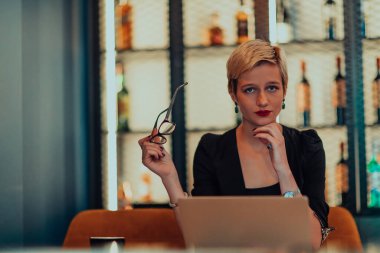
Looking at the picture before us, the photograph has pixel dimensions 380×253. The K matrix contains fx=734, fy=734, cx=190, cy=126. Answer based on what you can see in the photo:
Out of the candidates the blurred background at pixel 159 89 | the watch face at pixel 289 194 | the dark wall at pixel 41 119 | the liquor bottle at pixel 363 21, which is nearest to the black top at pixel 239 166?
the watch face at pixel 289 194

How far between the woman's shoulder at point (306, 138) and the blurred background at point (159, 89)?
4.36 feet

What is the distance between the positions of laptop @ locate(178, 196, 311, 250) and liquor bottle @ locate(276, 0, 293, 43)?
2462 millimetres

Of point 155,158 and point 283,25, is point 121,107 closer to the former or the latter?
point 283,25

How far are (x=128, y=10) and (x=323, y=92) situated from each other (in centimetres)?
111

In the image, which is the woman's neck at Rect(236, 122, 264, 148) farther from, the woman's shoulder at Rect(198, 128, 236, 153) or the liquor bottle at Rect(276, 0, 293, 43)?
the liquor bottle at Rect(276, 0, 293, 43)

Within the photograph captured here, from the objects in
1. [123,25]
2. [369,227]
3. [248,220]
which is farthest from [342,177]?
[248,220]

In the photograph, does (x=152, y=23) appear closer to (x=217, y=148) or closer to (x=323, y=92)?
(x=323, y=92)

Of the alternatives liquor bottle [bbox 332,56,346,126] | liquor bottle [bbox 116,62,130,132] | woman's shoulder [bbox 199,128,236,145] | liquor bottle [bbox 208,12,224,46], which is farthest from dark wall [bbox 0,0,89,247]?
liquor bottle [bbox 332,56,346,126]

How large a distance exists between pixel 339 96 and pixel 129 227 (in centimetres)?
172

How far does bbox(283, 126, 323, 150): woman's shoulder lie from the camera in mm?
2178

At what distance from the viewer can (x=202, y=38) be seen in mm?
3844

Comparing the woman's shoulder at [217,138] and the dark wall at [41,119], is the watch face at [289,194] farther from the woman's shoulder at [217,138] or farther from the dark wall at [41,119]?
the dark wall at [41,119]

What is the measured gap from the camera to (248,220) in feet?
4.20

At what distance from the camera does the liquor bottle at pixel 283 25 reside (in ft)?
12.0
